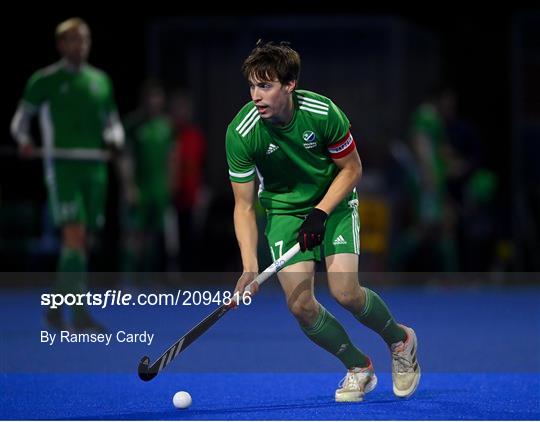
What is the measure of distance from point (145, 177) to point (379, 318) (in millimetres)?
5751

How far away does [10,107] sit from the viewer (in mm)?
12680

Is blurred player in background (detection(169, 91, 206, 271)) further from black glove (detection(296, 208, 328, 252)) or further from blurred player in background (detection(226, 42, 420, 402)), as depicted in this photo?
black glove (detection(296, 208, 328, 252))

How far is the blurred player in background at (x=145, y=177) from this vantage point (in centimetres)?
1116

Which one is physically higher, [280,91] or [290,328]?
[280,91]

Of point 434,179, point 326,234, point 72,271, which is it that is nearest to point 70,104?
point 72,271

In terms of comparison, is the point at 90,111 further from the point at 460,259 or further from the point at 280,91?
the point at 460,259

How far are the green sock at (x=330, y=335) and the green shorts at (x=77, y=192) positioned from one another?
2.92 metres

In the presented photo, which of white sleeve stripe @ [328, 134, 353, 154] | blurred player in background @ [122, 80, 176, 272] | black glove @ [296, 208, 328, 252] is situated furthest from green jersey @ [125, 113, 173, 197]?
black glove @ [296, 208, 328, 252]

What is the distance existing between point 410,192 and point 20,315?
13.7ft

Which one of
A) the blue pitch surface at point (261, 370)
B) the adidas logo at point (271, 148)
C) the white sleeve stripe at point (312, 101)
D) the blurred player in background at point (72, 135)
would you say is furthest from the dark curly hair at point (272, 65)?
the blurred player in background at point (72, 135)

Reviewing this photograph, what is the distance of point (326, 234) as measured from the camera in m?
5.62

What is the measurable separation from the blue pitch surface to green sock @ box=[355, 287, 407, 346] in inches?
10.6

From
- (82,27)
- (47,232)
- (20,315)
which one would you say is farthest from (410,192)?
(82,27)

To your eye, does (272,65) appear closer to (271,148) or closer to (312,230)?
(271,148)
